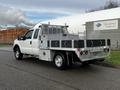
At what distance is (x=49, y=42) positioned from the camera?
1049cm

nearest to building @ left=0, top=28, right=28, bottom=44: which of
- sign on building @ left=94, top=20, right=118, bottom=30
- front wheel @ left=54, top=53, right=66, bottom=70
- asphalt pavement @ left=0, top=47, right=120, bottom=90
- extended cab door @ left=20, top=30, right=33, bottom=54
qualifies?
sign on building @ left=94, top=20, right=118, bottom=30

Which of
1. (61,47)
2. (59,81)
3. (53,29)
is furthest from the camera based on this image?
(53,29)

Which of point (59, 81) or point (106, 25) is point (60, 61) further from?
point (106, 25)

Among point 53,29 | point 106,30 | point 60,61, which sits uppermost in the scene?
point 106,30

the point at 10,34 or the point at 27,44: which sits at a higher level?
the point at 10,34

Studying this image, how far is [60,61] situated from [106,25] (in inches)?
628

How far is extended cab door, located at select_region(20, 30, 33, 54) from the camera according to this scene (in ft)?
39.7

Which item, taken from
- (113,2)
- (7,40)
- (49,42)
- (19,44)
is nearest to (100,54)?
(49,42)

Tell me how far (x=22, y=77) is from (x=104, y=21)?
60.5 feet

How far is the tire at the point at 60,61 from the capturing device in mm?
9641

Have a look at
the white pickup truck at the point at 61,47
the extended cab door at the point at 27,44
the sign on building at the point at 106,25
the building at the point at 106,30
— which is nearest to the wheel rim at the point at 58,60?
the white pickup truck at the point at 61,47

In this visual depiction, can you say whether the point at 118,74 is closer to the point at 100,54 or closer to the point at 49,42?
the point at 100,54

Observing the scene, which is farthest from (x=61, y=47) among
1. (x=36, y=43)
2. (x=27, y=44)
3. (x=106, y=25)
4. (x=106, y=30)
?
(x=106, y=30)

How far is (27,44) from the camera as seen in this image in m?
12.4
